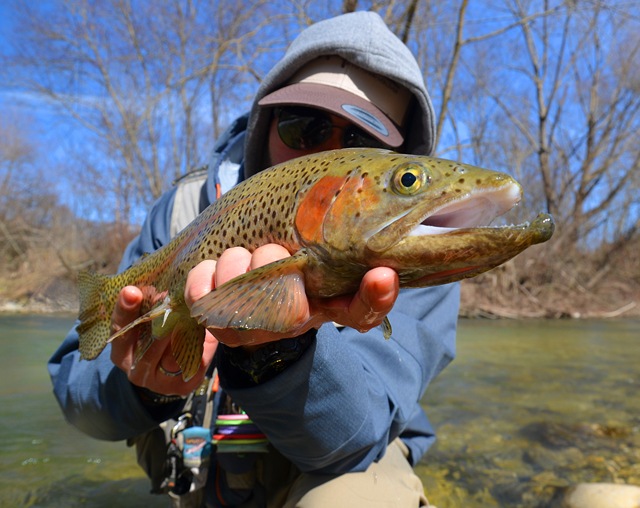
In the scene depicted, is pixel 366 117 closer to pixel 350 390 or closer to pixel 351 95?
pixel 351 95

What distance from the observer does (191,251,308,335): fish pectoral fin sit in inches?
48.3

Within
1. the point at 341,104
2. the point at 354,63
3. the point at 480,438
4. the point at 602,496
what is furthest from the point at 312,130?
the point at 480,438

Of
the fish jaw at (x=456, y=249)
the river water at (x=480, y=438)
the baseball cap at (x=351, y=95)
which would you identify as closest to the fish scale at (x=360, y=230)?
the fish jaw at (x=456, y=249)

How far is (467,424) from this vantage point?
194 inches

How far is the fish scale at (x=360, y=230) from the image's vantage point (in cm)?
113

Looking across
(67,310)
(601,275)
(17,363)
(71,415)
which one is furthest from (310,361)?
(601,275)

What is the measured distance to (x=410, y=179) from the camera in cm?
121

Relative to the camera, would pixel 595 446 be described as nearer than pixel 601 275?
Yes

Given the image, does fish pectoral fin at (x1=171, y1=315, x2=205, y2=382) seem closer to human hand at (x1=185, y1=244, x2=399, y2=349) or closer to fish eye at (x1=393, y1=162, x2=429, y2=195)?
human hand at (x1=185, y1=244, x2=399, y2=349)

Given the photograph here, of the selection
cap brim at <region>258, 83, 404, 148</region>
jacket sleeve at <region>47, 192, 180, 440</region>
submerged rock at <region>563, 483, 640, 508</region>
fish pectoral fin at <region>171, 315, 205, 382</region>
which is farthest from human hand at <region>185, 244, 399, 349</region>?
submerged rock at <region>563, 483, 640, 508</region>

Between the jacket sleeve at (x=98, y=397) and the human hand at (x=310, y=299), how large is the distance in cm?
98

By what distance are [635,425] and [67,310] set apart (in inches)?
558

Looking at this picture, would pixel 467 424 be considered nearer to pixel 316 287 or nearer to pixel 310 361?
pixel 310 361

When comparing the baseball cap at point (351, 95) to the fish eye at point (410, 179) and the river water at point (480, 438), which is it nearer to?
the fish eye at point (410, 179)
